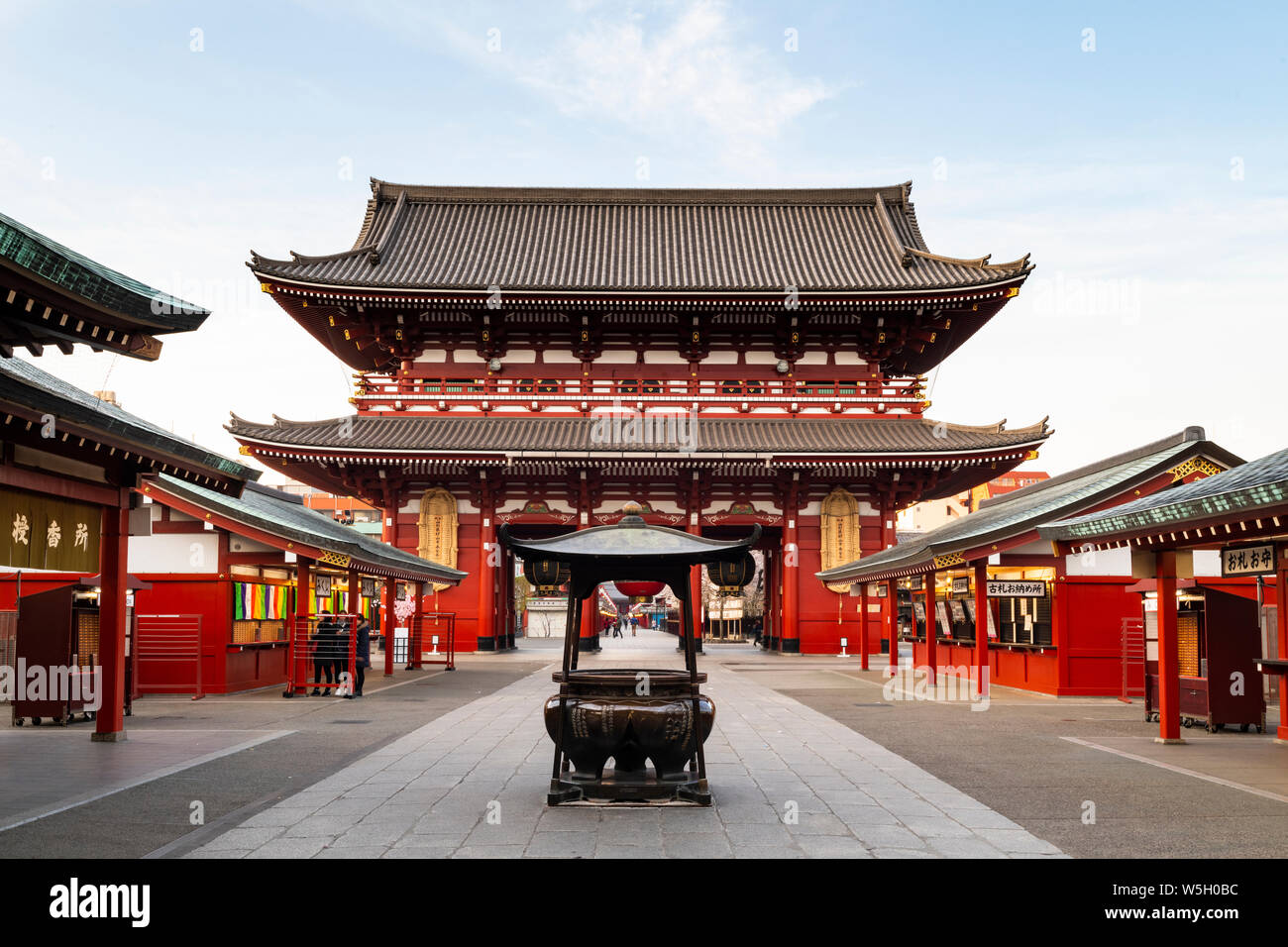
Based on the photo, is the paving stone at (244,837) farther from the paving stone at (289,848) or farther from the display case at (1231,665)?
the display case at (1231,665)

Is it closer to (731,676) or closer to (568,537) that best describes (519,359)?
(731,676)

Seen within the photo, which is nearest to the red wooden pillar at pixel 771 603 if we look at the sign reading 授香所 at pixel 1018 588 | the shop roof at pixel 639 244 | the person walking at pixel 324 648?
the shop roof at pixel 639 244

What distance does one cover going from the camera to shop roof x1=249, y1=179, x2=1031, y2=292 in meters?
31.5

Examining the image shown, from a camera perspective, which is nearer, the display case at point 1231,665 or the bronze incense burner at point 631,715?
the bronze incense burner at point 631,715

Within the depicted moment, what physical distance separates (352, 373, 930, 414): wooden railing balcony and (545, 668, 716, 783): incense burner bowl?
2379 centimetres

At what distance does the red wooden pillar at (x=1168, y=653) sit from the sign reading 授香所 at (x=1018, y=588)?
5.60 m

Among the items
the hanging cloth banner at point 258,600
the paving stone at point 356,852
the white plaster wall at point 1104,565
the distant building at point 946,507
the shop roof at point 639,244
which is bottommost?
the paving stone at point 356,852

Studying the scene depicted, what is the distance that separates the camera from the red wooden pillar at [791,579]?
31.9 meters

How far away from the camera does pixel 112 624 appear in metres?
12.7

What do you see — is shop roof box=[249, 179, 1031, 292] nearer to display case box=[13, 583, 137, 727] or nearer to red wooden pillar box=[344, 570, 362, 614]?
red wooden pillar box=[344, 570, 362, 614]

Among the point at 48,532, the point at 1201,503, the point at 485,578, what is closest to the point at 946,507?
the point at 485,578

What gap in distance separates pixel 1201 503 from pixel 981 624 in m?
8.82

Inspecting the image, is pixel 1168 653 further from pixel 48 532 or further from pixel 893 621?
pixel 48 532

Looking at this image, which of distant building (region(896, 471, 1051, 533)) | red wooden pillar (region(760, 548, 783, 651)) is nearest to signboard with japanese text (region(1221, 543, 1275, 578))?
red wooden pillar (region(760, 548, 783, 651))
